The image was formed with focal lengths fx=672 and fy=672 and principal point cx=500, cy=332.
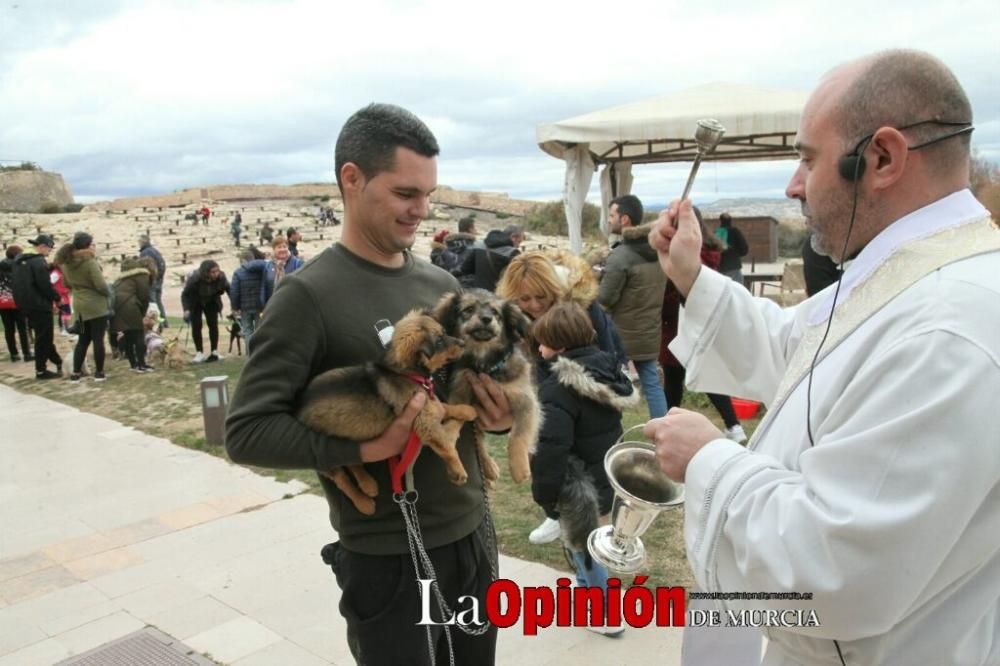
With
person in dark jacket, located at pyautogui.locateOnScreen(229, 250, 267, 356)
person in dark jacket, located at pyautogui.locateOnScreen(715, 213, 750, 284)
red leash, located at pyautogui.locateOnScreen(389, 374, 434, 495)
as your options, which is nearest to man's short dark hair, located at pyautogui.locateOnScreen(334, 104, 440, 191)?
red leash, located at pyautogui.locateOnScreen(389, 374, 434, 495)

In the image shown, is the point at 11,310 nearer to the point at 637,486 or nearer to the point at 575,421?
the point at 575,421

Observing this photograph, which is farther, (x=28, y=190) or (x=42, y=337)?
(x=28, y=190)

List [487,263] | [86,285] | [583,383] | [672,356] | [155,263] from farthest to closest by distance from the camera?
[155,263]
[86,285]
[487,263]
[672,356]
[583,383]

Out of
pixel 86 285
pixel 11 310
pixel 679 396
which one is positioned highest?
pixel 86 285

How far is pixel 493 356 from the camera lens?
247cm

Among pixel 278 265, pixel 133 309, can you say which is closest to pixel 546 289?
pixel 278 265

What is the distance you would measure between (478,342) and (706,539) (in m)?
1.12

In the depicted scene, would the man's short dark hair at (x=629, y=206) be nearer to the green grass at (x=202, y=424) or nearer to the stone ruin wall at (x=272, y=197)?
the green grass at (x=202, y=424)

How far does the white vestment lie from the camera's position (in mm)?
1214

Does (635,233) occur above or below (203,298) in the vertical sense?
above

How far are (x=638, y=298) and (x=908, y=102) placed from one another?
543 centimetres

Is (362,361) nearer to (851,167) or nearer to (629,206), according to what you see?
(851,167)

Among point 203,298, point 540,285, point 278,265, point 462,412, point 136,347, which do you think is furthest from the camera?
point 203,298

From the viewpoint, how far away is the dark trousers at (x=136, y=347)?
39.6 ft
